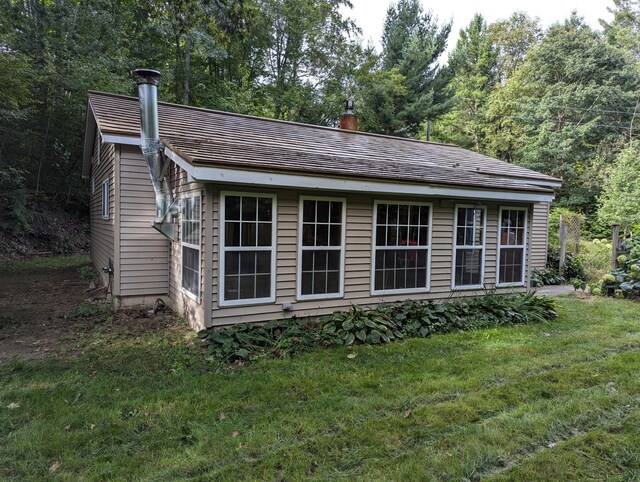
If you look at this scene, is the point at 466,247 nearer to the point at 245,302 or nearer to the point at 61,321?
the point at 245,302

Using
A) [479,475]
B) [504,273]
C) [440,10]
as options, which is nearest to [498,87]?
[440,10]

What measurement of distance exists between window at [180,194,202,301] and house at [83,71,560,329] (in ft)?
0.10

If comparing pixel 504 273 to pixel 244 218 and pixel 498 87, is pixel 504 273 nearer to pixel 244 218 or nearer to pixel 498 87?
pixel 244 218

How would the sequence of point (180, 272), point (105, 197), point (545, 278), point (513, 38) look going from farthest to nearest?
point (513, 38) < point (545, 278) < point (105, 197) < point (180, 272)

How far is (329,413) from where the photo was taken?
3383 mm

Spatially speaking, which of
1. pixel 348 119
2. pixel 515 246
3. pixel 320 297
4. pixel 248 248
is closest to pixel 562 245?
pixel 515 246

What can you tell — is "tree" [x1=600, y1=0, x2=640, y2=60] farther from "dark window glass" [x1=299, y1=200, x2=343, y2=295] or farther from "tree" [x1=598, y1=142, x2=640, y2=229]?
"dark window glass" [x1=299, y1=200, x2=343, y2=295]

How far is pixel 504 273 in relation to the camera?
7922 mm

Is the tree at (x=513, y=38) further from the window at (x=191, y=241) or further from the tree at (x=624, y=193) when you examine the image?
the window at (x=191, y=241)

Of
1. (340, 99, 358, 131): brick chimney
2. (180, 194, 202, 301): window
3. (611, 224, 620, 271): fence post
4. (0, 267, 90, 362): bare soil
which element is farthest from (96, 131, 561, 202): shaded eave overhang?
(340, 99, 358, 131): brick chimney

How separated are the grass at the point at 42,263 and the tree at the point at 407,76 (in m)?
16.8

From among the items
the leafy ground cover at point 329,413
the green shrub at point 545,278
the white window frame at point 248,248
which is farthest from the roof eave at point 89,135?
the green shrub at point 545,278

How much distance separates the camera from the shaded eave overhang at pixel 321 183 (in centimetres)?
489

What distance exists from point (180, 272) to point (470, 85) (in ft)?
91.3
